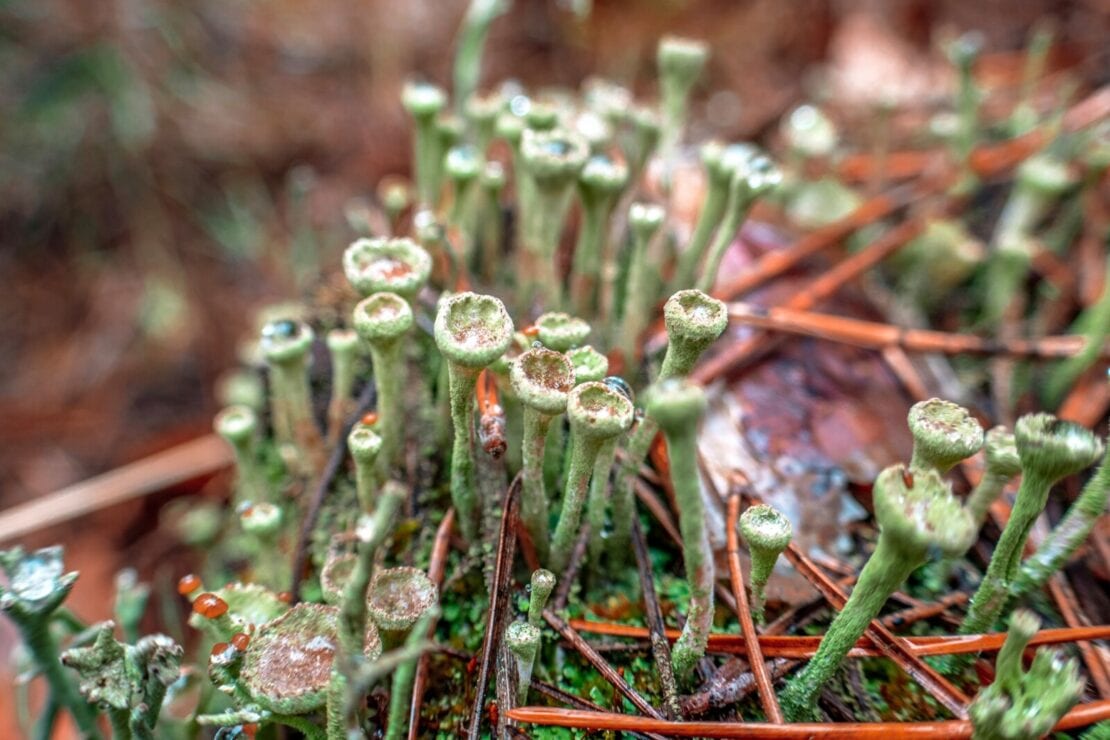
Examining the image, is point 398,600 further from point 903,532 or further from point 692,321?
point 903,532

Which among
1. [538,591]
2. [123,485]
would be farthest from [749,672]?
[123,485]

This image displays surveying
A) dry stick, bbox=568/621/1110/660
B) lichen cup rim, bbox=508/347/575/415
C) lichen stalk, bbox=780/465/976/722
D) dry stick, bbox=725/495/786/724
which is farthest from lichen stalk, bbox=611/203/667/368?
lichen stalk, bbox=780/465/976/722

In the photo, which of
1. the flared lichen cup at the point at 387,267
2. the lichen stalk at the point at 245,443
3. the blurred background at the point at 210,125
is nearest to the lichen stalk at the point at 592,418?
the flared lichen cup at the point at 387,267

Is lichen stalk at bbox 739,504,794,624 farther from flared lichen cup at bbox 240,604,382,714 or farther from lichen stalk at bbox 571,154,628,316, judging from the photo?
lichen stalk at bbox 571,154,628,316

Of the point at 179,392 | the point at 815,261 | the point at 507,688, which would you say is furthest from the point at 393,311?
the point at 179,392

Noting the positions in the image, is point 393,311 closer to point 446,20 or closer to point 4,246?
point 4,246

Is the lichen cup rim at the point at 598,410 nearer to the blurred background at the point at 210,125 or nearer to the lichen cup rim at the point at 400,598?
the lichen cup rim at the point at 400,598
